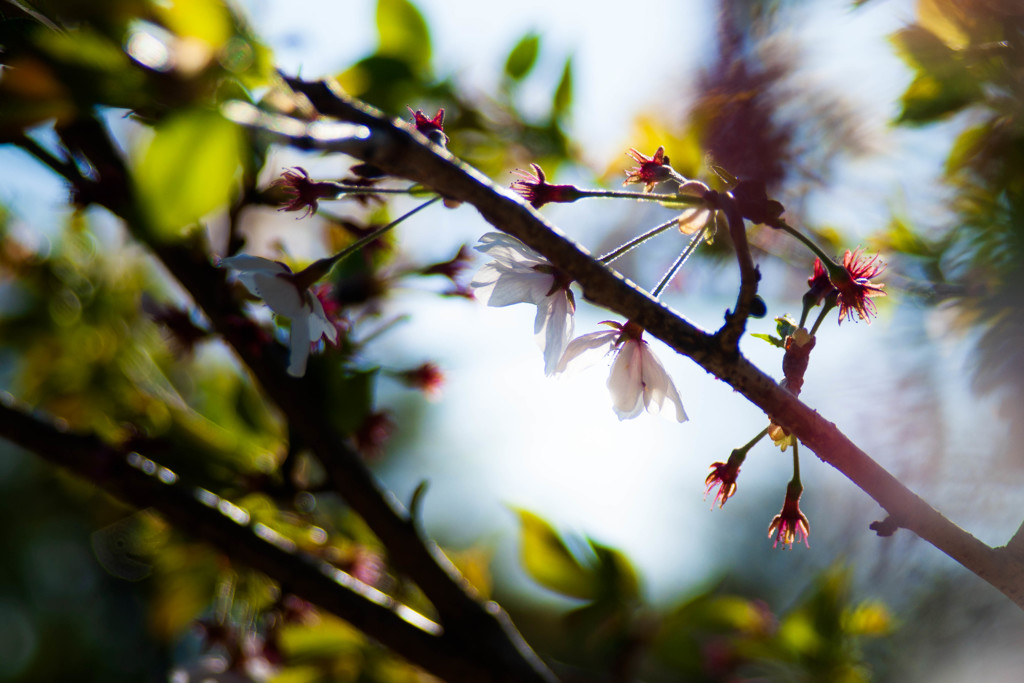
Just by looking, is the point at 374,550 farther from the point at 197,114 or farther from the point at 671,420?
the point at 197,114

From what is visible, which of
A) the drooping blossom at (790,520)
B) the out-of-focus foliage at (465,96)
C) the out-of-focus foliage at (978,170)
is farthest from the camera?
the out-of-focus foliage at (465,96)

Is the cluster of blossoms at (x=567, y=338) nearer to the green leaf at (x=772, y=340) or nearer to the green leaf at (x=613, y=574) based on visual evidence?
the green leaf at (x=772, y=340)

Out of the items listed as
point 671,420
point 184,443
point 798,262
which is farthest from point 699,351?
point 184,443

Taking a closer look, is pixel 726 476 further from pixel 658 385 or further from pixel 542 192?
pixel 542 192

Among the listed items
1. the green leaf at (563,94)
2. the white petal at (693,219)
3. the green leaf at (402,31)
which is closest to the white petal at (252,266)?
the white petal at (693,219)

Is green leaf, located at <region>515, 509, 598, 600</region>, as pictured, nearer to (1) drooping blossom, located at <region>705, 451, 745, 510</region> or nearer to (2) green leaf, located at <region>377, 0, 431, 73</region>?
(1) drooping blossom, located at <region>705, 451, 745, 510</region>

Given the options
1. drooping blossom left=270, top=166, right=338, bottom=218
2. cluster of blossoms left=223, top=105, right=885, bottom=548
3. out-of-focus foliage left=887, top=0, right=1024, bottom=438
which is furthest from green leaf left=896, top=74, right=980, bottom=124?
drooping blossom left=270, top=166, right=338, bottom=218
